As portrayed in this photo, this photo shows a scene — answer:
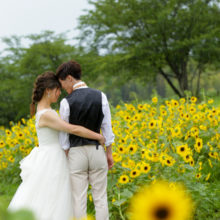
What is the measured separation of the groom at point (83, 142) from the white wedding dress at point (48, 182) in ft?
0.38

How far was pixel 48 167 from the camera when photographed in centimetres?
318

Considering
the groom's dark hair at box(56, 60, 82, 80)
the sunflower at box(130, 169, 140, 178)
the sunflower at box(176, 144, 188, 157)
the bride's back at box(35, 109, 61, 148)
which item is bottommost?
the sunflower at box(130, 169, 140, 178)

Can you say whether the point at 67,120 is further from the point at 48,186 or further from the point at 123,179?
the point at 123,179

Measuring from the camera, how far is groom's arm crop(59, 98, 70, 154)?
301 centimetres

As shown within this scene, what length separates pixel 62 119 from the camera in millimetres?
3076

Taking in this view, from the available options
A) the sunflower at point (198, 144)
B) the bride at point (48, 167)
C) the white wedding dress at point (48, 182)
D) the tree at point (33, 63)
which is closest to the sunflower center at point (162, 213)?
the bride at point (48, 167)

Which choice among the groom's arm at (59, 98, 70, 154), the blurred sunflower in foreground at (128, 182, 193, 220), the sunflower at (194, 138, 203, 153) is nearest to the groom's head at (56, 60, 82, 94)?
the groom's arm at (59, 98, 70, 154)

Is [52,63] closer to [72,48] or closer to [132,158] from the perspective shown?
[72,48]

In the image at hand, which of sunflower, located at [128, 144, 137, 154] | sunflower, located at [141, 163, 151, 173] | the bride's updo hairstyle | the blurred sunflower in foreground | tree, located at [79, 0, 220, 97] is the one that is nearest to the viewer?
the blurred sunflower in foreground

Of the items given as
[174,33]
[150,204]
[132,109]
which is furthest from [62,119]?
[174,33]

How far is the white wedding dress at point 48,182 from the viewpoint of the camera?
3.07 m

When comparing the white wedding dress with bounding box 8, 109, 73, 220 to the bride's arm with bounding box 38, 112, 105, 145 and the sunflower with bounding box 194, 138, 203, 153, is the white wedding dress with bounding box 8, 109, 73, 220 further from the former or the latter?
the sunflower with bounding box 194, 138, 203, 153

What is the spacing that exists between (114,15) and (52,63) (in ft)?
21.3

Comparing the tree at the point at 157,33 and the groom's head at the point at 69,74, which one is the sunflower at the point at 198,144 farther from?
the tree at the point at 157,33
